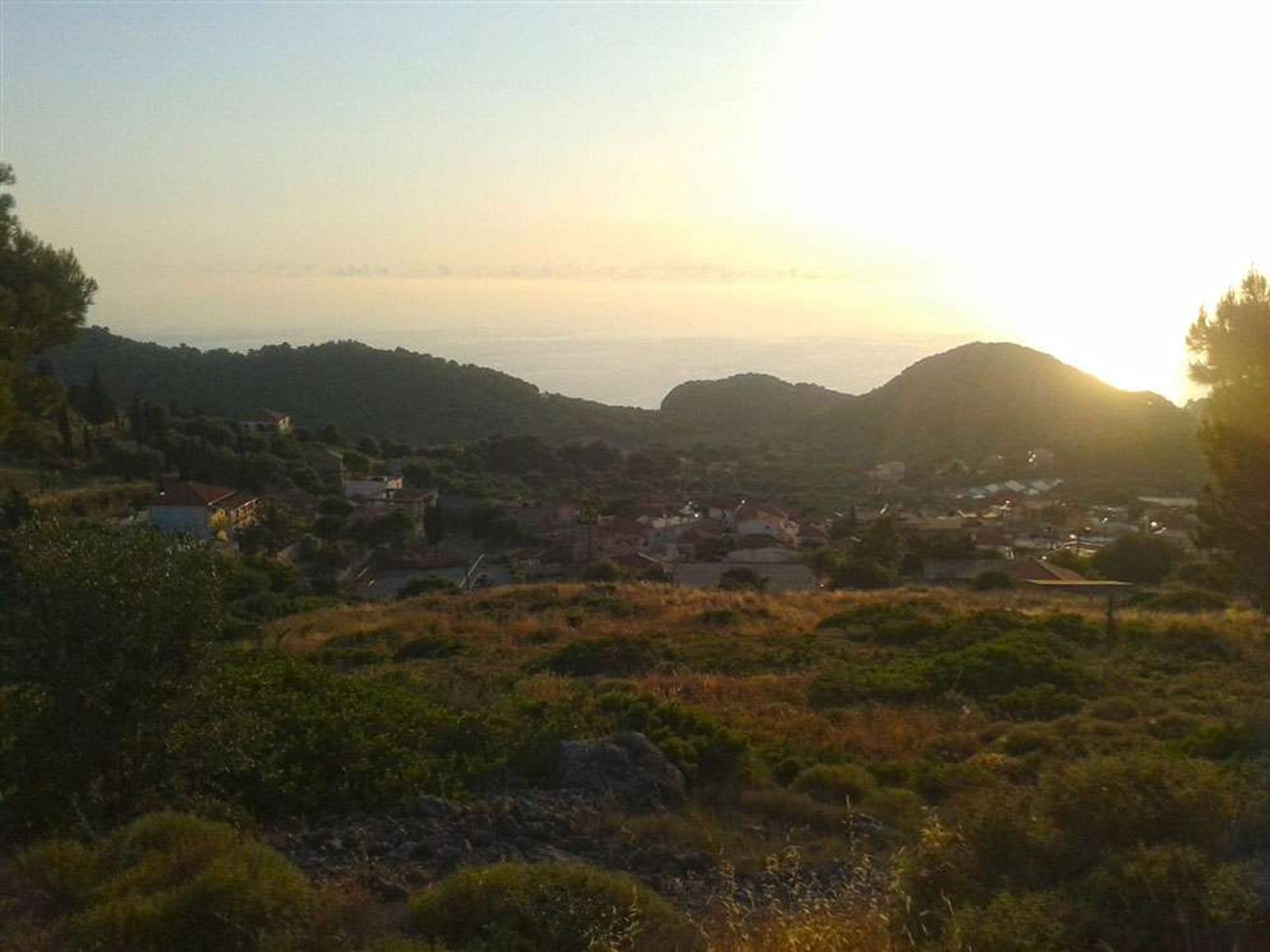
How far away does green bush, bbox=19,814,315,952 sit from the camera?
5.21 meters

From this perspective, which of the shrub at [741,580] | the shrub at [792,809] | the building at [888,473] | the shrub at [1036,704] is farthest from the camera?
the building at [888,473]

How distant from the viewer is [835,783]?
8797 millimetres

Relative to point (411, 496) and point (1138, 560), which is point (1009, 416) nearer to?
point (411, 496)

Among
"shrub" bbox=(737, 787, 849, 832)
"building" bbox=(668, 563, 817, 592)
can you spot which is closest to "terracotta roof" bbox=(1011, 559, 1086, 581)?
"building" bbox=(668, 563, 817, 592)

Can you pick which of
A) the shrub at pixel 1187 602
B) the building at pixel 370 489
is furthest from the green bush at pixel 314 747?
the building at pixel 370 489

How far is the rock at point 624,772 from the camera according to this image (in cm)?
825

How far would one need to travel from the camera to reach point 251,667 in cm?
976

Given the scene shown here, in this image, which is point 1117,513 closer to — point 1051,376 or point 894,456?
point 894,456

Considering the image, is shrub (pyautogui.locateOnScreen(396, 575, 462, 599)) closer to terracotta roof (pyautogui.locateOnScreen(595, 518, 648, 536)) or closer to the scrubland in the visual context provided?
terracotta roof (pyautogui.locateOnScreen(595, 518, 648, 536))

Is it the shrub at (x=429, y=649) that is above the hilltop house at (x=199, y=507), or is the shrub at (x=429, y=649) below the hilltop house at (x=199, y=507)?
above

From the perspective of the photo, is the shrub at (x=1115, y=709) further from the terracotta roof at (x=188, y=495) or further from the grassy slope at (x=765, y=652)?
the terracotta roof at (x=188, y=495)

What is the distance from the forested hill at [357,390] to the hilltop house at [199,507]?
1668 inches

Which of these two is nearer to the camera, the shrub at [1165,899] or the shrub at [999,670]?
the shrub at [1165,899]

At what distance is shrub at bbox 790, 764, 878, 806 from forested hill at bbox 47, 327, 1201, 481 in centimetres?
6817
